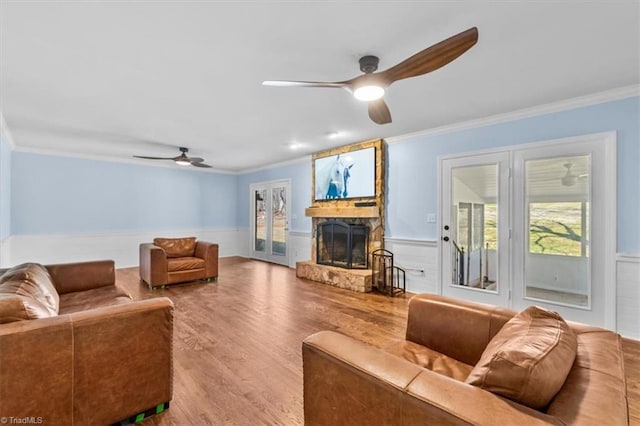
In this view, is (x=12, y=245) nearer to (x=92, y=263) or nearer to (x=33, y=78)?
(x=92, y=263)

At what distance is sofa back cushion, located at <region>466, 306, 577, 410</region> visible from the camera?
0.88 m

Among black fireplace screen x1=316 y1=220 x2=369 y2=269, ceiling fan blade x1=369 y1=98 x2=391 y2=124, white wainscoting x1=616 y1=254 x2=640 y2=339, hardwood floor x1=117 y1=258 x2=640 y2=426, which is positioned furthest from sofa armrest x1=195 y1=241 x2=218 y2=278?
white wainscoting x1=616 y1=254 x2=640 y2=339

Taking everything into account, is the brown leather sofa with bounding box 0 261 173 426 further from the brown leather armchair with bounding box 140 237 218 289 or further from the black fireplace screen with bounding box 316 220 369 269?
the black fireplace screen with bounding box 316 220 369 269

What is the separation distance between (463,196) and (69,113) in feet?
16.9

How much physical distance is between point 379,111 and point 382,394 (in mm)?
2281

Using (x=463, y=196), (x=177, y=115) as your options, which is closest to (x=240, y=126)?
(x=177, y=115)

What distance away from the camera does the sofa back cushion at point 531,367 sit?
0.88 m

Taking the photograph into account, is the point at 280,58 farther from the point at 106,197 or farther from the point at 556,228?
the point at 106,197

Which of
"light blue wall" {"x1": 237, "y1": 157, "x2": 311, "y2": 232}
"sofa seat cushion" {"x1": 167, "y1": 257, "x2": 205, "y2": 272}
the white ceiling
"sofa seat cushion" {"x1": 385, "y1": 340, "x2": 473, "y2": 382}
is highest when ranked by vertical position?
the white ceiling

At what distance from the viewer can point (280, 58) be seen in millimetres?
2318

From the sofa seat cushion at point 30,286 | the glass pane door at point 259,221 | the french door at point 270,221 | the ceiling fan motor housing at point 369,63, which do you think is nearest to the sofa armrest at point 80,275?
the sofa seat cushion at point 30,286

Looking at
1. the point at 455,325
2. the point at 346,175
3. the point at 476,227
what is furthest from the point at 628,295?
the point at 346,175

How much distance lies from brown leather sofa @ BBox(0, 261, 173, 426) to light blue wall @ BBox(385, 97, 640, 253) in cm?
370

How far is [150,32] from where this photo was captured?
1.99 meters
